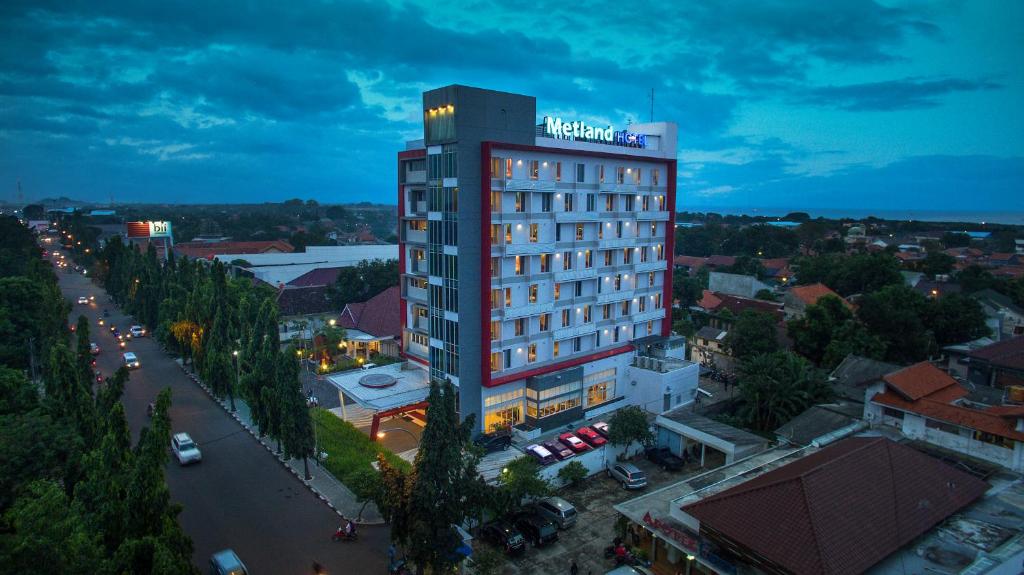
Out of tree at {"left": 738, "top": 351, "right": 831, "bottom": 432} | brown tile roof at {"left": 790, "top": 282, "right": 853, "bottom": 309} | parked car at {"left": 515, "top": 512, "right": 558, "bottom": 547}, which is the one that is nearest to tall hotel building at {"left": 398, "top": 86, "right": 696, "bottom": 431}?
tree at {"left": 738, "top": 351, "right": 831, "bottom": 432}

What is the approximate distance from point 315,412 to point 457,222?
18741mm

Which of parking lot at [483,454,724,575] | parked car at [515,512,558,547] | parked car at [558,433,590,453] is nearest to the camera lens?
parking lot at [483,454,724,575]

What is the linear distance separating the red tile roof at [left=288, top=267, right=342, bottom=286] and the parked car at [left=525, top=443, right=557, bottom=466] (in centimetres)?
6656

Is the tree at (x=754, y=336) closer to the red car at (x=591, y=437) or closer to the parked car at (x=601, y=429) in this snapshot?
the parked car at (x=601, y=429)

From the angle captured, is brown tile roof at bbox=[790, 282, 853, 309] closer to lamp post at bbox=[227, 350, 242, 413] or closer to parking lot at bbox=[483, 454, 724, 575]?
parking lot at bbox=[483, 454, 724, 575]

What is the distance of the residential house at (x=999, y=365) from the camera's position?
4906cm

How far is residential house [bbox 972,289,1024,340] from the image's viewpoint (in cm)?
6794

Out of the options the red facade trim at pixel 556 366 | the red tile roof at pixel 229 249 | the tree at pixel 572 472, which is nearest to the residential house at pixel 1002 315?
the red facade trim at pixel 556 366

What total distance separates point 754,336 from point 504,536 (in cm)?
3913

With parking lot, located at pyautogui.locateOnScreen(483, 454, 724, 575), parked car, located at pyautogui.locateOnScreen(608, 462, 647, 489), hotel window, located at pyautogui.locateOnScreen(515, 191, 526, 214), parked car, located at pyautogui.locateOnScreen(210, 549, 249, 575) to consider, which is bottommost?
parking lot, located at pyautogui.locateOnScreen(483, 454, 724, 575)

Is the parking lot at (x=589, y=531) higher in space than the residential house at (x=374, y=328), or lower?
lower

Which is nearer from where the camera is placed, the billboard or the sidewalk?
→ the sidewalk

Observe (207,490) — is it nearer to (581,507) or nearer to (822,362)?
(581,507)

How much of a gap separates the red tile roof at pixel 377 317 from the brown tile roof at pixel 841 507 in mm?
47545
